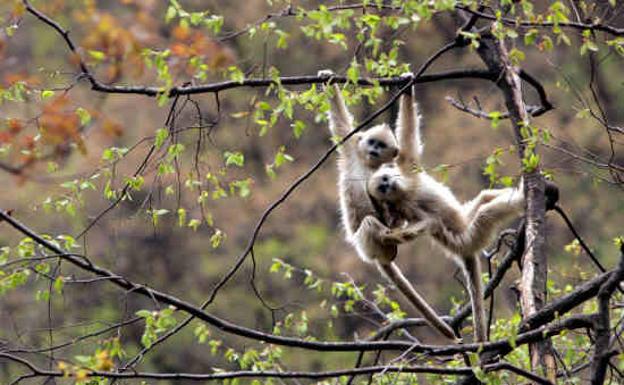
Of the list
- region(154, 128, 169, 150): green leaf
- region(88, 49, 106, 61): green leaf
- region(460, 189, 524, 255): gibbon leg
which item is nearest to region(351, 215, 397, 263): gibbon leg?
region(460, 189, 524, 255): gibbon leg

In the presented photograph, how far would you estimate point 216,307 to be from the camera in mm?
21969

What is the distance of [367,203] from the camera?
689 cm

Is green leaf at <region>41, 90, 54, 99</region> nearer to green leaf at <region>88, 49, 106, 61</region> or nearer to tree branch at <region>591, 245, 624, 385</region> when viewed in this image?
green leaf at <region>88, 49, 106, 61</region>

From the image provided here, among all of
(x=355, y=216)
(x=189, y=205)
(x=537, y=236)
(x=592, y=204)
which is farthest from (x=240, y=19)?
(x=537, y=236)

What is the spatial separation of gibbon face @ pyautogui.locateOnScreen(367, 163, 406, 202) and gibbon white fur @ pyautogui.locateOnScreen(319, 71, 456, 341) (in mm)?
151

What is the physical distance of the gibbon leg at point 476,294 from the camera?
20.6 ft

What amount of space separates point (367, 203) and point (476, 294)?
107 centimetres

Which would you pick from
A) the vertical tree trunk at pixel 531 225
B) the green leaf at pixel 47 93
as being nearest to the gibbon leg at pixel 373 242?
the vertical tree trunk at pixel 531 225

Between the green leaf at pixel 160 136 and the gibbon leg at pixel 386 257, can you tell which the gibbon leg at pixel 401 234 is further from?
the green leaf at pixel 160 136

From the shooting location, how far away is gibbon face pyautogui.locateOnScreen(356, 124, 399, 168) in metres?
7.18

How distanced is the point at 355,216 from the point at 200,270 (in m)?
17.1

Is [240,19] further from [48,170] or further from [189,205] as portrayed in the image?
[48,170]

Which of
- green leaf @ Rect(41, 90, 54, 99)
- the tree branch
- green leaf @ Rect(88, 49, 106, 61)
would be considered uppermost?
green leaf @ Rect(88, 49, 106, 61)

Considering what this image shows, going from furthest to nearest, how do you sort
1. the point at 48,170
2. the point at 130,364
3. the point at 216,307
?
1. the point at 216,307
2. the point at 48,170
3. the point at 130,364
